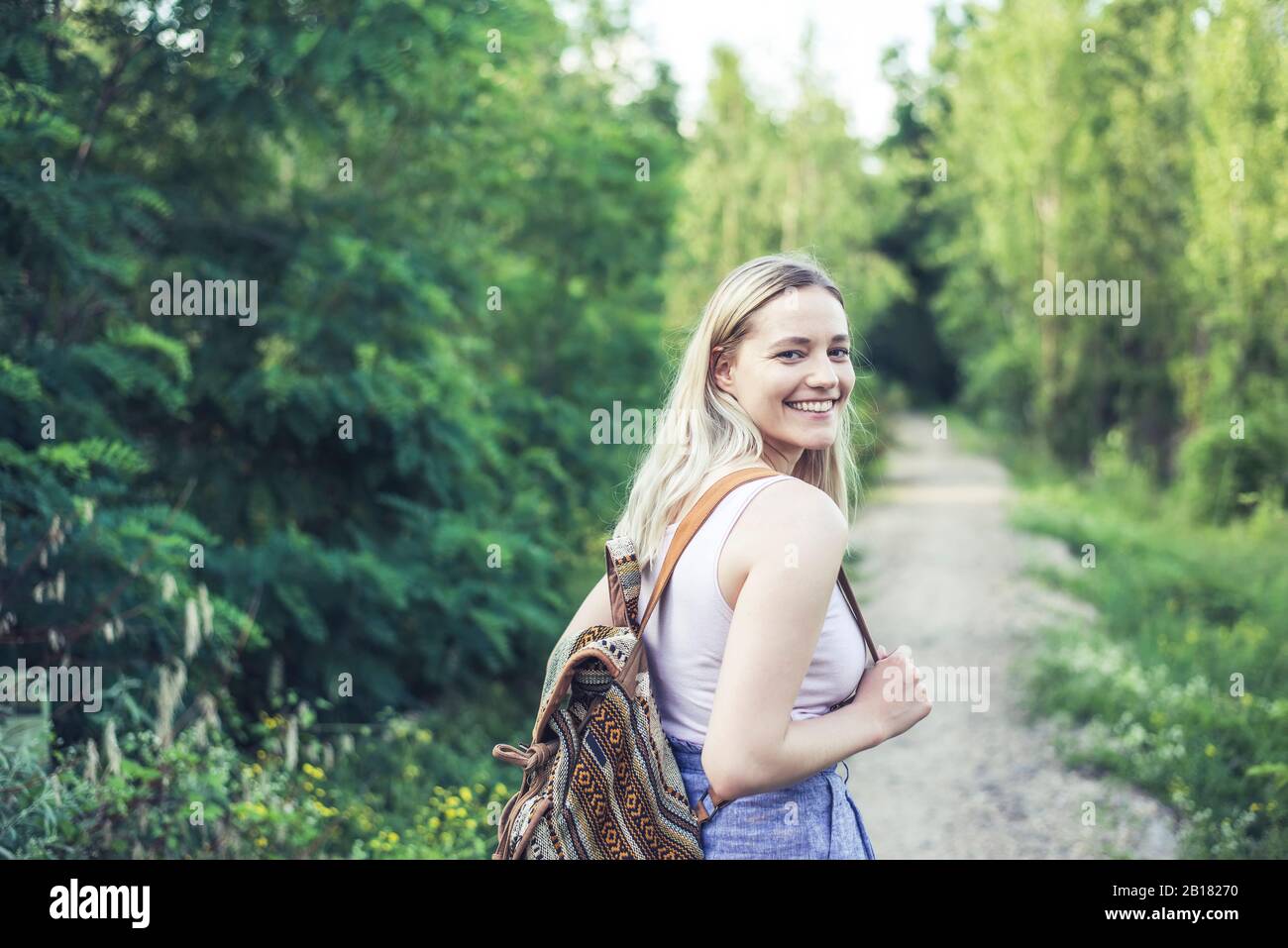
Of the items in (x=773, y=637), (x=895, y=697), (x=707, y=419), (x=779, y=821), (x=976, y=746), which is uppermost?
(x=707, y=419)

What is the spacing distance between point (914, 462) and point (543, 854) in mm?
25984

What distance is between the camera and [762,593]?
1.71 metres

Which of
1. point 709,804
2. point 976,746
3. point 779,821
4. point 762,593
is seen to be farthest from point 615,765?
point 976,746

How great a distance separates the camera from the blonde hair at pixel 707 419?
1993 mm

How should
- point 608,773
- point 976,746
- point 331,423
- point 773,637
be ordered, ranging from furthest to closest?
point 976,746 < point 331,423 < point 608,773 < point 773,637

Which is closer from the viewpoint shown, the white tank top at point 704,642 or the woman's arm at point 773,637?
the woman's arm at point 773,637

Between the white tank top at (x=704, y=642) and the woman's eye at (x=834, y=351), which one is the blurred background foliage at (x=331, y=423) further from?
the white tank top at (x=704, y=642)

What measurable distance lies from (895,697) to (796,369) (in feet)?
1.90

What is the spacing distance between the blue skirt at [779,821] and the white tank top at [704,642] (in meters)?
0.07

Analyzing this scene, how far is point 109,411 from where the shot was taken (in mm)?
5906

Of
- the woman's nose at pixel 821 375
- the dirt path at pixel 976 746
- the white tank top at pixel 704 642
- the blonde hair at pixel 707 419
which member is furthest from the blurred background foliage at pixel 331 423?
the white tank top at pixel 704 642

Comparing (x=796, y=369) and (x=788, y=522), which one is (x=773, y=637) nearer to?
(x=788, y=522)

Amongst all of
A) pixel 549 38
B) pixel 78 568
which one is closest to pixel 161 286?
pixel 78 568

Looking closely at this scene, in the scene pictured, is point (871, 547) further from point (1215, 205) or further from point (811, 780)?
point (811, 780)
